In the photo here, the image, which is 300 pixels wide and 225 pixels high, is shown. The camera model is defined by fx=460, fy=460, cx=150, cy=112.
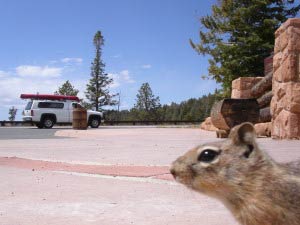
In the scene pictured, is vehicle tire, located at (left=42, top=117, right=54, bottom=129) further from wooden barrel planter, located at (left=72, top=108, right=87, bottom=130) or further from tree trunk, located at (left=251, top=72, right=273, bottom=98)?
tree trunk, located at (left=251, top=72, right=273, bottom=98)

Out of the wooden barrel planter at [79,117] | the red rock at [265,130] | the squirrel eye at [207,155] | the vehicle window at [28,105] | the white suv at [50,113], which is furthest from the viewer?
the vehicle window at [28,105]

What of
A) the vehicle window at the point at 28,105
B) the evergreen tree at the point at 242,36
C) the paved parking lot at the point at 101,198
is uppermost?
the evergreen tree at the point at 242,36

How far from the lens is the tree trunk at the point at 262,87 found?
45.3 feet

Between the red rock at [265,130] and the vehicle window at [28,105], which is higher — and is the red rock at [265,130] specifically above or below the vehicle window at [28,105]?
below

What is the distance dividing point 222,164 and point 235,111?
8740 mm

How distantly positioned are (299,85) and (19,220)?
26.7 feet

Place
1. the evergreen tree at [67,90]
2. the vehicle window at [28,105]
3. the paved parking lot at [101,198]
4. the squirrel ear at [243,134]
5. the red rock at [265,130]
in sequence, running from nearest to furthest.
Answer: the squirrel ear at [243,134], the paved parking lot at [101,198], the red rock at [265,130], the vehicle window at [28,105], the evergreen tree at [67,90]

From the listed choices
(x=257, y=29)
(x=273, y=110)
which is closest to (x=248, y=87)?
(x=273, y=110)

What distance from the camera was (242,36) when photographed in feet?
84.2

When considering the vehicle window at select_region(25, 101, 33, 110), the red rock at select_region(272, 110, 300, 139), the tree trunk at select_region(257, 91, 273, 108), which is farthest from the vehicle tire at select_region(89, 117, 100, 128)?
the red rock at select_region(272, 110, 300, 139)

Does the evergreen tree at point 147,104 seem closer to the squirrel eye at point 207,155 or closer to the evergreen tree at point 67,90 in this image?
the evergreen tree at point 67,90

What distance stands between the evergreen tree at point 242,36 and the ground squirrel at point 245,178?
75.2 ft

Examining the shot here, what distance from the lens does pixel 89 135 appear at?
556 inches

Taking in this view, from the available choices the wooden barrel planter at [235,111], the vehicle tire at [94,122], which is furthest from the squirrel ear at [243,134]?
the vehicle tire at [94,122]
